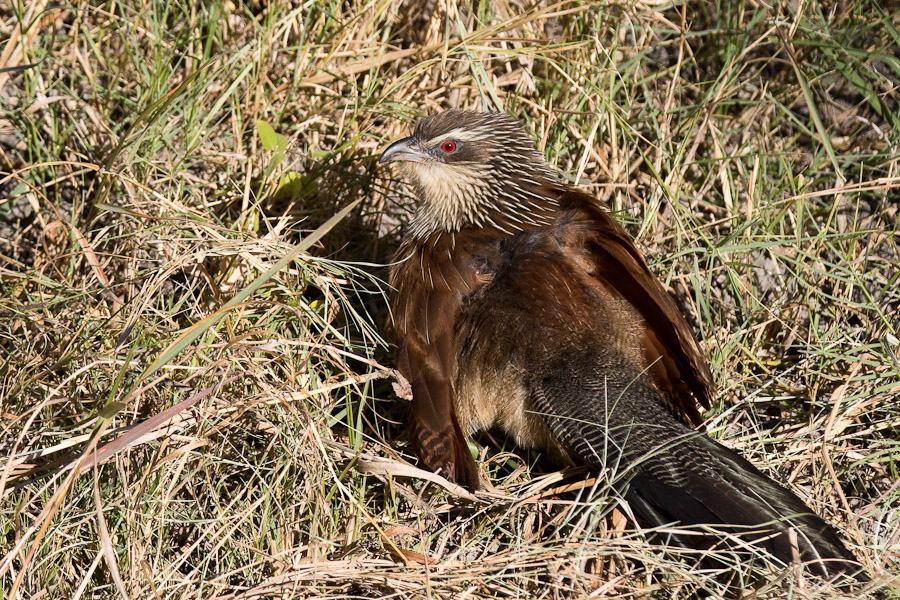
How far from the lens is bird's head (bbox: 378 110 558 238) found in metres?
3.29

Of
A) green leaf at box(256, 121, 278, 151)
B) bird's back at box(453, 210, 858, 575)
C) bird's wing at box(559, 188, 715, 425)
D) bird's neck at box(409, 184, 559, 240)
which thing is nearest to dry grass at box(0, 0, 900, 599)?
green leaf at box(256, 121, 278, 151)

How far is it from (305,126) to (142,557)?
1961 mm

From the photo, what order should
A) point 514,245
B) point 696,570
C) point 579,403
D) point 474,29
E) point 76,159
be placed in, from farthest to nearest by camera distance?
point 474,29 < point 76,159 < point 514,245 < point 579,403 < point 696,570

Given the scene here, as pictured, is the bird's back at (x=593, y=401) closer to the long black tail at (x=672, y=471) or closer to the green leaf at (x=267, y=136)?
the long black tail at (x=672, y=471)

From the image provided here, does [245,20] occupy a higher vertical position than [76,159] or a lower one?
higher

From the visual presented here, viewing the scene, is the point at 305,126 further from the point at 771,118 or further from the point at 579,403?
the point at 771,118

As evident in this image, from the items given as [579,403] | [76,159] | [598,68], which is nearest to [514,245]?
[579,403]

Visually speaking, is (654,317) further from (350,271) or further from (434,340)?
(350,271)

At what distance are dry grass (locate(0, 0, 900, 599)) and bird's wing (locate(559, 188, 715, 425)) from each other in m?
0.25

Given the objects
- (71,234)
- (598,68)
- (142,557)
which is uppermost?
(598,68)

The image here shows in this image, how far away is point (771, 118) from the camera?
4.10 metres

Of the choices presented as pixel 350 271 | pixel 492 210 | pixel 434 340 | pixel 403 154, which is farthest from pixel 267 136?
pixel 434 340

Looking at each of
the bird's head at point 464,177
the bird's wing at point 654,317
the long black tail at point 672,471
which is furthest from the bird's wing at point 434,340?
the bird's wing at point 654,317

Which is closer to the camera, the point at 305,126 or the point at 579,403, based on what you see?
the point at 579,403
